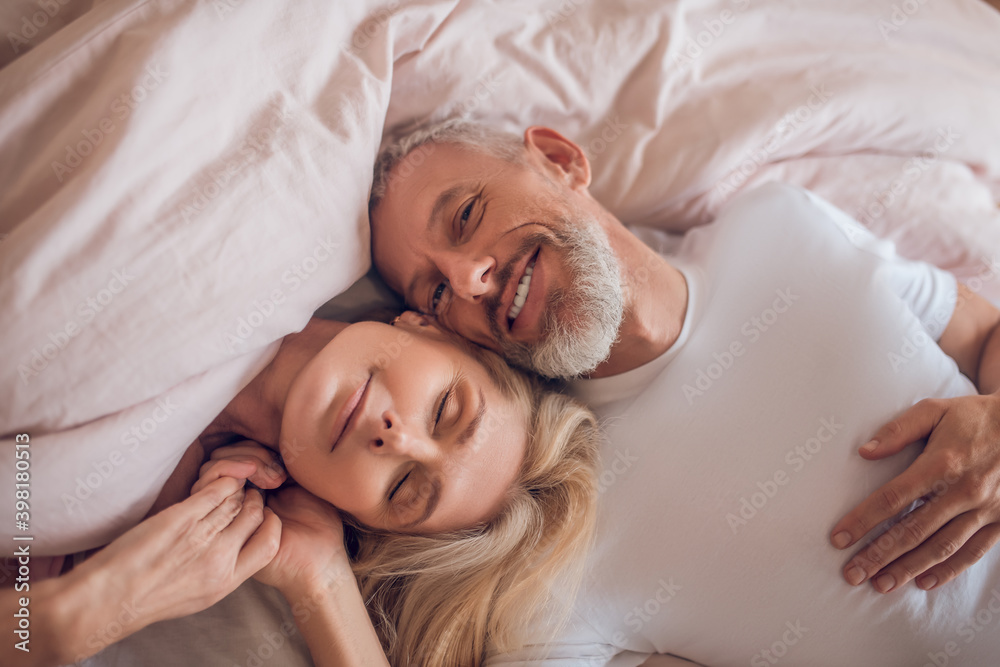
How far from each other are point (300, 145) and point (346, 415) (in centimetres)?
59

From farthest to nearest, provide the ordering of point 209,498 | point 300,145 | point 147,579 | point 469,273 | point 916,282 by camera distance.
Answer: point 916,282, point 469,273, point 300,145, point 209,498, point 147,579

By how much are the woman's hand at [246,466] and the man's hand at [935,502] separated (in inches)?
51.7

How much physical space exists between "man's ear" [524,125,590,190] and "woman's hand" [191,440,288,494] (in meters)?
1.06

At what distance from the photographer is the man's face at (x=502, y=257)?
4.98ft

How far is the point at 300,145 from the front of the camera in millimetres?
1335

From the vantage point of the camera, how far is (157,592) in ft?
3.65

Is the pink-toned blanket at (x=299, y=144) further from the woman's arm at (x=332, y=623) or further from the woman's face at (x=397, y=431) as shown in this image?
the woman's arm at (x=332, y=623)

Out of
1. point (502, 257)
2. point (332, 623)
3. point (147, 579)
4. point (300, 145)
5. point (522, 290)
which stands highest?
point (300, 145)

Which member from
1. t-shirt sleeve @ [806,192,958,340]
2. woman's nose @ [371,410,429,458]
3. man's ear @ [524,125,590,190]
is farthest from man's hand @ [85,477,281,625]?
t-shirt sleeve @ [806,192,958,340]

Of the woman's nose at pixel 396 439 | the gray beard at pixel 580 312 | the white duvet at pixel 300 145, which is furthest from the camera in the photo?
the gray beard at pixel 580 312

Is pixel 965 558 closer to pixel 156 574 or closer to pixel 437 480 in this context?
pixel 437 480

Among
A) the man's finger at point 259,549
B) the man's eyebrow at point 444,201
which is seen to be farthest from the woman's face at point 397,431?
the man's eyebrow at point 444,201

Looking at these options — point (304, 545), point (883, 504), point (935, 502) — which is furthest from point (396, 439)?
point (935, 502)

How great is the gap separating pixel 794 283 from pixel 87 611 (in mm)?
1748
